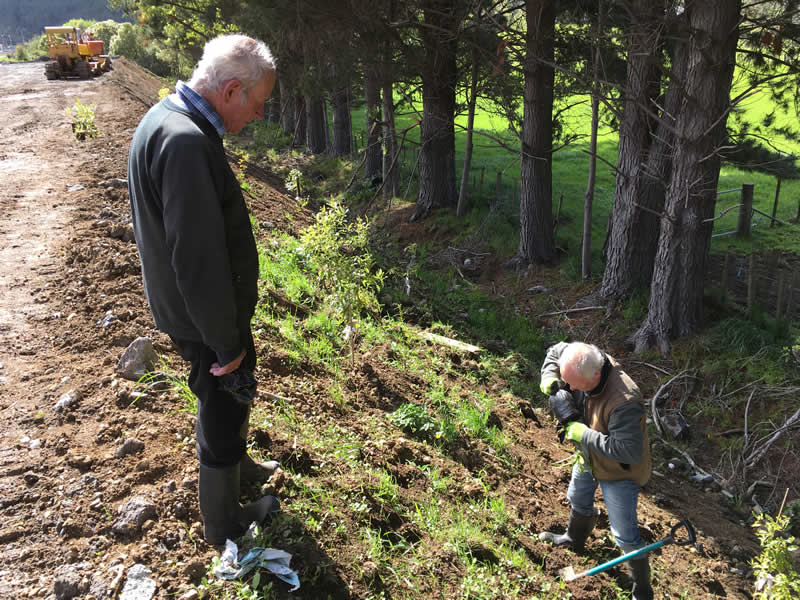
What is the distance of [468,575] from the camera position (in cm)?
336

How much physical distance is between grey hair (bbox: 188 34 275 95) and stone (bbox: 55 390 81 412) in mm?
2320

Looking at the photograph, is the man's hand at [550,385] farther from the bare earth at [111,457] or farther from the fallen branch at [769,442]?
the fallen branch at [769,442]

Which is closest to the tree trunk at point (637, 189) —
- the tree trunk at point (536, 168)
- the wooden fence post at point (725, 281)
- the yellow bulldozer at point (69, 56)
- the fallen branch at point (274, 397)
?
the wooden fence post at point (725, 281)

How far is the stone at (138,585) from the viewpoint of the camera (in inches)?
103

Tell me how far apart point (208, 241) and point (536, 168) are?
9.46m

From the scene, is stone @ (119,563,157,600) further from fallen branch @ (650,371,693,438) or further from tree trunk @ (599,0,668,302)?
tree trunk @ (599,0,668,302)

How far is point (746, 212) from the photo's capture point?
14.2 metres

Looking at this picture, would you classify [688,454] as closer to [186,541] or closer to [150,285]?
[186,541]

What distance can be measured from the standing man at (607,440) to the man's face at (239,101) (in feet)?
7.43

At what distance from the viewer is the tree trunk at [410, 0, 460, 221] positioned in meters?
12.4

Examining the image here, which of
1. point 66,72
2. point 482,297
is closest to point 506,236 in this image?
point 482,297

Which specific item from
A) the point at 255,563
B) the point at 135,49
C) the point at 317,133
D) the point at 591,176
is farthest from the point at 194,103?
the point at 135,49

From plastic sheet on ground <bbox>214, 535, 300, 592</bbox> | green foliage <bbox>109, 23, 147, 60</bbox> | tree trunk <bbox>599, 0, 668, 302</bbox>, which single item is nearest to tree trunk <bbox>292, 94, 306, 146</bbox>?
tree trunk <bbox>599, 0, 668, 302</bbox>

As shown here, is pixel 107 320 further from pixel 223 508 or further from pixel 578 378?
pixel 578 378
